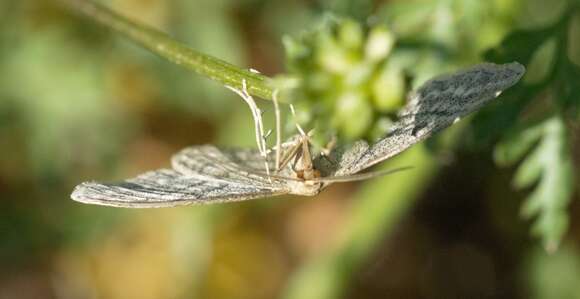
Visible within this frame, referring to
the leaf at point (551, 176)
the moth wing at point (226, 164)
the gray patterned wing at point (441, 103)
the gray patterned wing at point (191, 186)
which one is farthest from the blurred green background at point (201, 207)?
the gray patterned wing at point (441, 103)

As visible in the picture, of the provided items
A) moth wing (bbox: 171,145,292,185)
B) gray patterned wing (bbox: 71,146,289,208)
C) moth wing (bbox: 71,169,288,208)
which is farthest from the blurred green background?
moth wing (bbox: 71,169,288,208)

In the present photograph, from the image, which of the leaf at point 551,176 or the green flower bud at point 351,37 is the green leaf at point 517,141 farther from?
the green flower bud at point 351,37

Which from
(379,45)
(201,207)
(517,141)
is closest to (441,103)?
(379,45)

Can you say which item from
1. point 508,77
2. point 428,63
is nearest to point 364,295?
point 428,63

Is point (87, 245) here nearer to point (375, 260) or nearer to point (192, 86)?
point (192, 86)

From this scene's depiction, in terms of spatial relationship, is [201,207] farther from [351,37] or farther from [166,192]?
[351,37]
